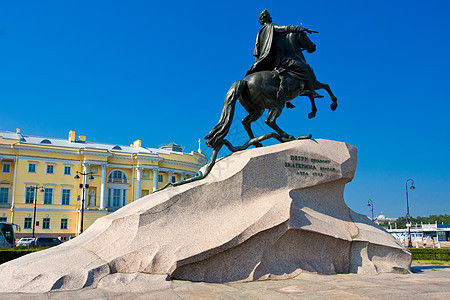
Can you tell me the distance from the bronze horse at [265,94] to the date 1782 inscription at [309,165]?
96cm

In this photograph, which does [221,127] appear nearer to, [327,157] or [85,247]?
[327,157]

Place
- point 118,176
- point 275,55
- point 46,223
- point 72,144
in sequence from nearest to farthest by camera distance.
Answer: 1. point 275,55
2. point 46,223
3. point 72,144
4. point 118,176

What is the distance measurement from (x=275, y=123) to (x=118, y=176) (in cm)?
5278

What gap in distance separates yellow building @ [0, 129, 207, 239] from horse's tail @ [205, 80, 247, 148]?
42927mm

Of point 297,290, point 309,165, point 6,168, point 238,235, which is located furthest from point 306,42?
point 6,168

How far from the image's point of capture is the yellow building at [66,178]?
169 ft

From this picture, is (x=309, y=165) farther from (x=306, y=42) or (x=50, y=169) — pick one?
(x=50, y=169)

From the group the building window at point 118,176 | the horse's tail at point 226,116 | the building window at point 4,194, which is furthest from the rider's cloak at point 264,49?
the building window at point 118,176

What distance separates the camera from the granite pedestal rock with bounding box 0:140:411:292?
647 cm

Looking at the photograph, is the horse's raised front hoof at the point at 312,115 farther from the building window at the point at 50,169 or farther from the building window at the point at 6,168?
the building window at the point at 6,168

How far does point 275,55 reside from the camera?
402 inches


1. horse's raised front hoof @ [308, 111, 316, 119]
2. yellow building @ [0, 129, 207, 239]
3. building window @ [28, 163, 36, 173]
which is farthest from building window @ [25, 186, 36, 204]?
→ horse's raised front hoof @ [308, 111, 316, 119]

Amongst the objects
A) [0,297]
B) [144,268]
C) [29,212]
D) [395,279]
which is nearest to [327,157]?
[395,279]

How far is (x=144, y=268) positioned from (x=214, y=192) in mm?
2126
